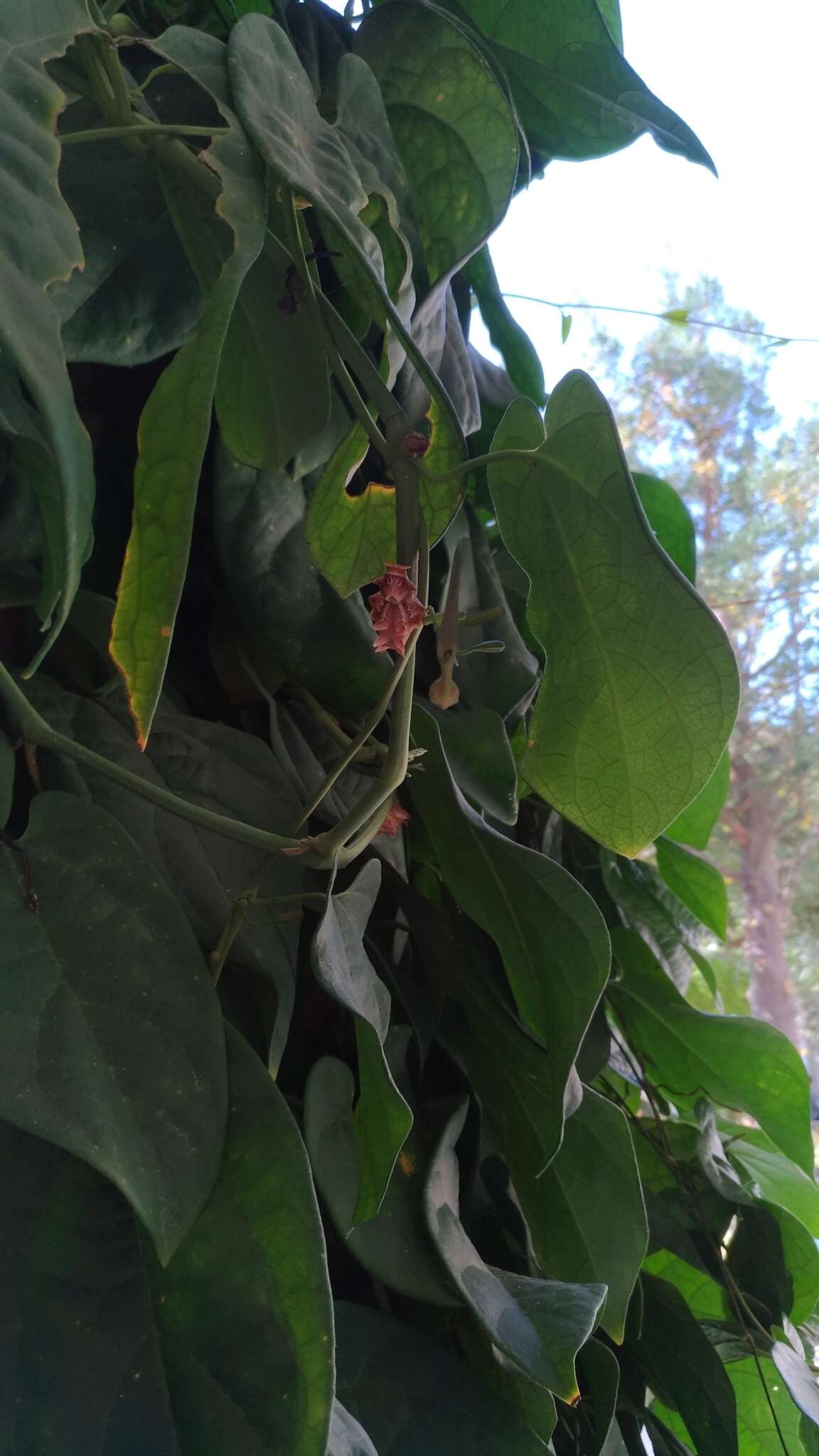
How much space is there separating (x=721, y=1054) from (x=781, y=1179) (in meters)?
0.09

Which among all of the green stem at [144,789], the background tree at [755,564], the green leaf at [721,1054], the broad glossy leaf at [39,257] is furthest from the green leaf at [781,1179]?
the background tree at [755,564]

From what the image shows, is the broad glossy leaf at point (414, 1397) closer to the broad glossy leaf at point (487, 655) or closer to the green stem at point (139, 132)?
the broad glossy leaf at point (487, 655)

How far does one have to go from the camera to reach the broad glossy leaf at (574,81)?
1.29 feet

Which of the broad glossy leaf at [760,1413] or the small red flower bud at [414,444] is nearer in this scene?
the small red flower bud at [414,444]

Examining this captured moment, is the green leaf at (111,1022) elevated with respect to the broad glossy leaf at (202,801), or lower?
lower

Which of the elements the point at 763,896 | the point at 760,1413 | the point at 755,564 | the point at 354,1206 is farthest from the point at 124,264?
the point at 763,896

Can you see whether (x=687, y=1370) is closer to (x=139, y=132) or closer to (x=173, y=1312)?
(x=173, y=1312)

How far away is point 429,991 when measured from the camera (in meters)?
0.36

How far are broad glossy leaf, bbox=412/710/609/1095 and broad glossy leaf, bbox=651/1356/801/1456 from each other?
0.26 m

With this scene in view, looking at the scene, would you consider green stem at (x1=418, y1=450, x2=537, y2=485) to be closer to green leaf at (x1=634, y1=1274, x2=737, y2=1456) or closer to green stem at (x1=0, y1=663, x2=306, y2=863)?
green stem at (x1=0, y1=663, x2=306, y2=863)

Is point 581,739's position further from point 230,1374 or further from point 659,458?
point 659,458

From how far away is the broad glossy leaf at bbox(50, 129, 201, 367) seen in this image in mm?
277

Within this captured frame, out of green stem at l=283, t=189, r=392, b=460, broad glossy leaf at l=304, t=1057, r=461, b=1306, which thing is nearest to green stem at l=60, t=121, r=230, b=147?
green stem at l=283, t=189, r=392, b=460

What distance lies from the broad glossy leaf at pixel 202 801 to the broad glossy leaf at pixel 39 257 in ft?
0.30
